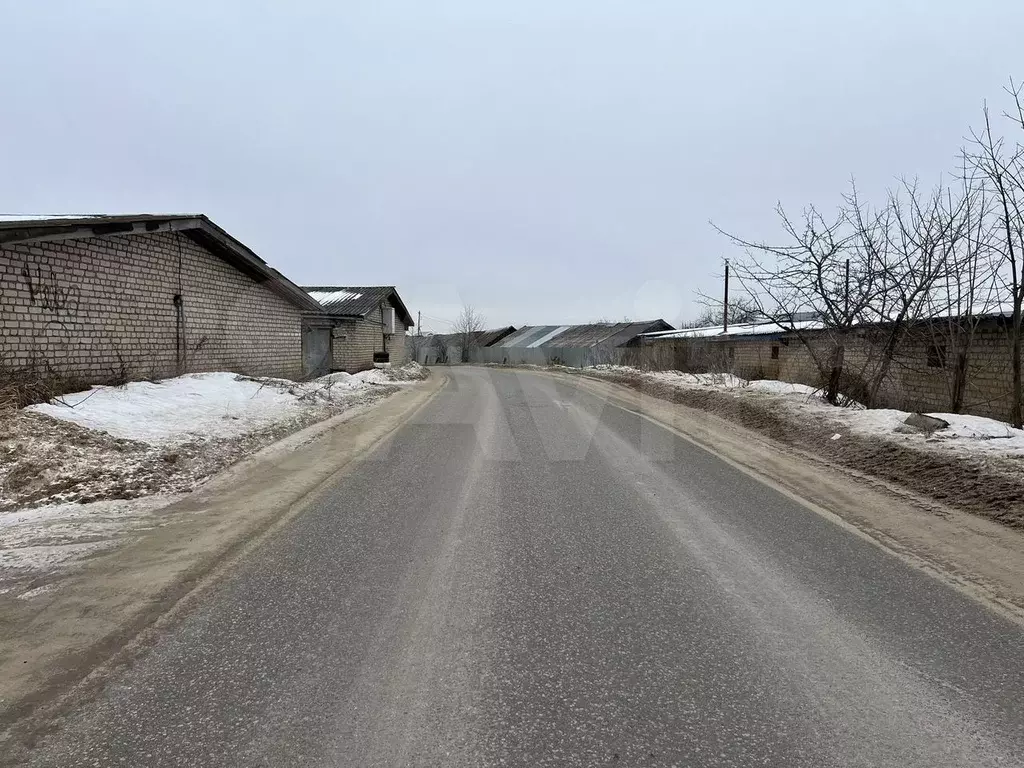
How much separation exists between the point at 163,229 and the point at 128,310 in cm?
191

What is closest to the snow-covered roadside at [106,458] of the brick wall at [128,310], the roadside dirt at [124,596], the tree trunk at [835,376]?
the roadside dirt at [124,596]

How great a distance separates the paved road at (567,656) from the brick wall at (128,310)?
7836mm

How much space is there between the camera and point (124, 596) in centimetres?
376

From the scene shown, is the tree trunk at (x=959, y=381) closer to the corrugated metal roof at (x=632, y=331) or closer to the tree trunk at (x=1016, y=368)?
the tree trunk at (x=1016, y=368)

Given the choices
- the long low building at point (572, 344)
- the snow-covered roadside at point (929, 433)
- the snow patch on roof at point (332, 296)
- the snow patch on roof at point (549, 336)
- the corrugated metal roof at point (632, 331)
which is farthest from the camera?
the snow patch on roof at point (549, 336)

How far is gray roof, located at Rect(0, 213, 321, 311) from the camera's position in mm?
9180

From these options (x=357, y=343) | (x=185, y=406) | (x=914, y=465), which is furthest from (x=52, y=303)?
(x=357, y=343)

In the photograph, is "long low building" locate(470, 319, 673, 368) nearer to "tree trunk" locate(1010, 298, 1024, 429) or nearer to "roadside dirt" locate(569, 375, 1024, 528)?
"roadside dirt" locate(569, 375, 1024, 528)

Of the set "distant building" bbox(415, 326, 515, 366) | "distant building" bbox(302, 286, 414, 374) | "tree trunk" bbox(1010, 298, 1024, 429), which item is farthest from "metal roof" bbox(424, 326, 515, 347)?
"tree trunk" bbox(1010, 298, 1024, 429)

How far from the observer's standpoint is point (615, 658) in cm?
307

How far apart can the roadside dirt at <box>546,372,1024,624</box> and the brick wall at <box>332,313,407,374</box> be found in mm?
19960

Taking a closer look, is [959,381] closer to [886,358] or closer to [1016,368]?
[886,358]

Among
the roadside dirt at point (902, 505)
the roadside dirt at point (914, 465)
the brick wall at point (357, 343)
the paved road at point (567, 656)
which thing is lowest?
the paved road at point (567, 656)

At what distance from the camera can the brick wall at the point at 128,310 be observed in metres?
9.67
